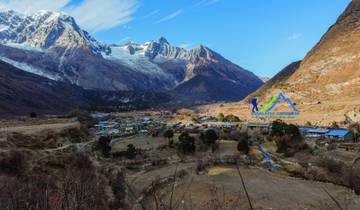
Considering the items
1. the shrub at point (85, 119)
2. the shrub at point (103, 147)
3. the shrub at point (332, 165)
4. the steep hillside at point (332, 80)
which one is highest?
the steep hillside at point (332, 80)

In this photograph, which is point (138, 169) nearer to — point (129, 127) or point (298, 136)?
point (298, 136)

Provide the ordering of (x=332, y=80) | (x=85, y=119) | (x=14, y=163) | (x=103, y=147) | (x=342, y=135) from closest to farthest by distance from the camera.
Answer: (x=14, y=163), (x=103, y=147), (x=342, y=135), (x=85, y=119), (x=332, y=80)

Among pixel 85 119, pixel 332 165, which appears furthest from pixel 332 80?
pixel 85 119

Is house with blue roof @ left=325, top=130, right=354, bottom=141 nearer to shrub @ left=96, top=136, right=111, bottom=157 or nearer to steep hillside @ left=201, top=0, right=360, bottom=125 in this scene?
steep hillside @ left=201, top=0, right=360, bottom=125

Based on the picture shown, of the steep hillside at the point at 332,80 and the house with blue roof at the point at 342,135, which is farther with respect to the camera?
the steep hillside at the point at 332,80

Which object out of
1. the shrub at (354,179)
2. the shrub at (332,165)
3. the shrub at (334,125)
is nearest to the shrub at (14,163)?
the shrub at (354,179)

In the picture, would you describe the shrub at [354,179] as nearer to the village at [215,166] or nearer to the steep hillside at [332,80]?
the village at [215,166]


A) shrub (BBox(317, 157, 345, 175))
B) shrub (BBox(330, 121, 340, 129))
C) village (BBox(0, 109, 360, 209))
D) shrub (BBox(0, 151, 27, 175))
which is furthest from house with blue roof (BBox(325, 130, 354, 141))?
shrub (BBox(0, 151, 27, 175))

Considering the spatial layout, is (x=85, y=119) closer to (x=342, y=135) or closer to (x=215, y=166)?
(x=215, y=166)

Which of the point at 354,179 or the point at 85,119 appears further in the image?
the point at 85,119

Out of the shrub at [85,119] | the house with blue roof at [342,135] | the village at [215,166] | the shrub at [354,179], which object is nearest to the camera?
the village at [215,166]

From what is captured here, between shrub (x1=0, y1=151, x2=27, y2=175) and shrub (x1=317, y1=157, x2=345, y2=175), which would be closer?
shrub (x1=0, y1=151, x2=27, y2=175)
